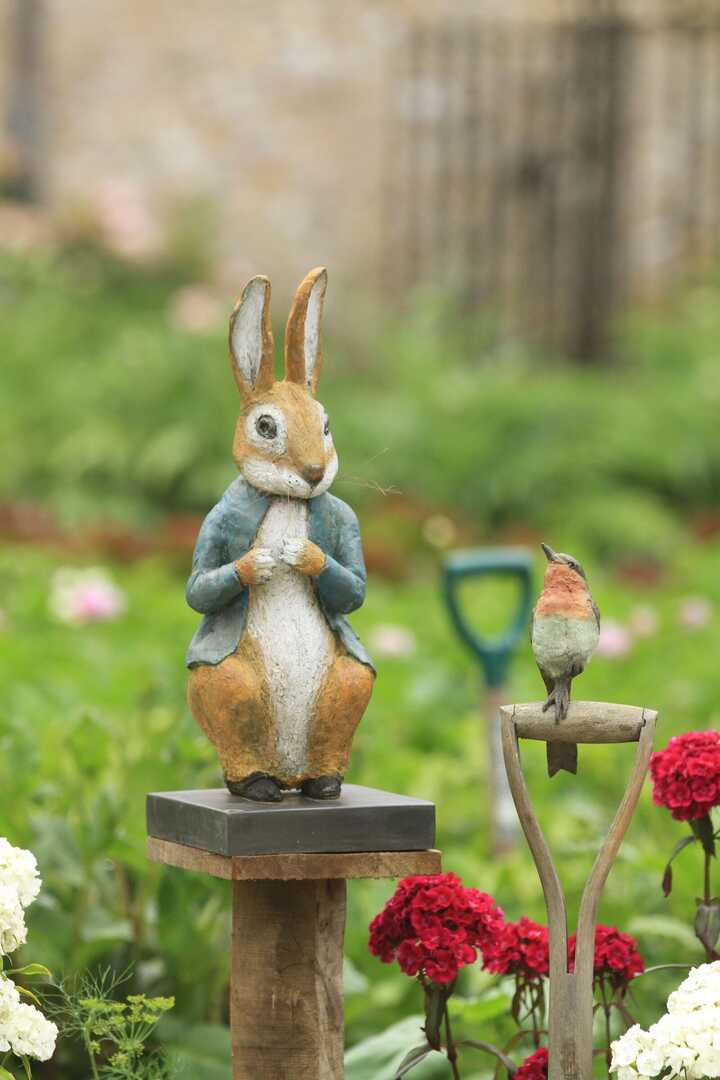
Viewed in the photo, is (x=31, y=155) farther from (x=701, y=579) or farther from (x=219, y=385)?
(x=701, y=579)

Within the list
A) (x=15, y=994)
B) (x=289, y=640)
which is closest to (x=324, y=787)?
(x=289, y=640)

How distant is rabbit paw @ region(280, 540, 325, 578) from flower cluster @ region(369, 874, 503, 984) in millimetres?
519

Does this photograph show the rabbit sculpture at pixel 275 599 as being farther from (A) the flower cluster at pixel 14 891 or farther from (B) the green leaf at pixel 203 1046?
(B) the green leaf at pixel 203 1046

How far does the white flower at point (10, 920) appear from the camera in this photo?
8.37ft

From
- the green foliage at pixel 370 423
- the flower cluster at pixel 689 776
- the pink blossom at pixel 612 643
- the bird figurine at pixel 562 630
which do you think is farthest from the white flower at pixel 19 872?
the green foliage at pixel 370 423

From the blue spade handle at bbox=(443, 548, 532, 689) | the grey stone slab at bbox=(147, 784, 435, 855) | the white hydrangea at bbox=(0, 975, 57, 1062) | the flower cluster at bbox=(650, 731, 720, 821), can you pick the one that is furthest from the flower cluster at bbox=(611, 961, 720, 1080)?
the blue spade handle at bbox=(443, 548, 532, 689)

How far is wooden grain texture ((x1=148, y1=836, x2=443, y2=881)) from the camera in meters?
2.63

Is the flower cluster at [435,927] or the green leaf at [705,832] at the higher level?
the green leaf at [705,832]

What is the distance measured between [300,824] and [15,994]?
1.57ft

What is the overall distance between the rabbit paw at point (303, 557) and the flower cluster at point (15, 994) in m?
0.60

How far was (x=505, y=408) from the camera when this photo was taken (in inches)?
410

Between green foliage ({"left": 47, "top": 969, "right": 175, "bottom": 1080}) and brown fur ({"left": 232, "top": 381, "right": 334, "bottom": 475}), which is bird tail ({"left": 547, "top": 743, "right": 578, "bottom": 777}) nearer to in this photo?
brown fur ({"left": 232, "top": 381, "right": 334, "bottom": 475})

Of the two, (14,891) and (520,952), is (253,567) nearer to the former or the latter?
(14,891)

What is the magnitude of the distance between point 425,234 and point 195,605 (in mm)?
11623
